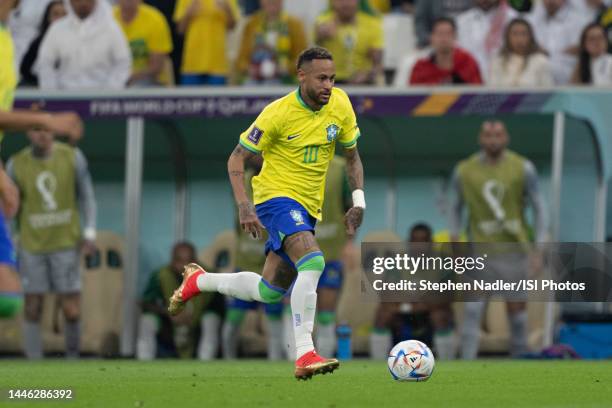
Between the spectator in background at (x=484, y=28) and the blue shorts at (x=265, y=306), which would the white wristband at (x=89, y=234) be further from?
the spectator in background at (x=484, y=28)

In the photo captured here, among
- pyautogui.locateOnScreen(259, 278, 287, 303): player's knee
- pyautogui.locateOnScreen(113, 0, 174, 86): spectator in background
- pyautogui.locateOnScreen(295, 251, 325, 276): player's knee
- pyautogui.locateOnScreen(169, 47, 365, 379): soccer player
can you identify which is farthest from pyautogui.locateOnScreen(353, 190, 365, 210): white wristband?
pyautogui.locateOnScreen(113, 0, 174, 86): spectator in background

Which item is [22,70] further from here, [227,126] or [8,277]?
[8,277]

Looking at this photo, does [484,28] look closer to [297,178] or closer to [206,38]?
[206,38]

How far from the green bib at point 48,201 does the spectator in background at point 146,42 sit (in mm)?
1419

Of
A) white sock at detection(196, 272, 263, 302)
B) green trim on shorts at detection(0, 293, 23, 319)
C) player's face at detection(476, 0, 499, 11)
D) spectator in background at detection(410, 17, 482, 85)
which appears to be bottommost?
green trim on shorts at detection(0, 293, 23, 319)

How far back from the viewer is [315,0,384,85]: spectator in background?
15930 millimetres

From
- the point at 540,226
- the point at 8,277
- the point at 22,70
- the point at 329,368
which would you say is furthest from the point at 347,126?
the point at 22,70

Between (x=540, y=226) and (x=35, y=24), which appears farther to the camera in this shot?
(x=35, y=24)

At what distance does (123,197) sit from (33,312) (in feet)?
8.20

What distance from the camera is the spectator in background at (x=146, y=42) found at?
16.8m

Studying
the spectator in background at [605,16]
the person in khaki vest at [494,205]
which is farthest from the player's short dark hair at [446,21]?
the spectator in background at [605,16]

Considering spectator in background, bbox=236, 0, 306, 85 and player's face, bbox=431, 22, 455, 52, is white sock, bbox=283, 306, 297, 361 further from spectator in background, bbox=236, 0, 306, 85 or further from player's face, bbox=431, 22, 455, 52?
player's face, bbox=431, 22, 455, 52

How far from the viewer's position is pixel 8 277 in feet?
26.0

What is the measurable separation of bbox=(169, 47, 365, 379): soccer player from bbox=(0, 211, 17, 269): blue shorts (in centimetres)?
188
